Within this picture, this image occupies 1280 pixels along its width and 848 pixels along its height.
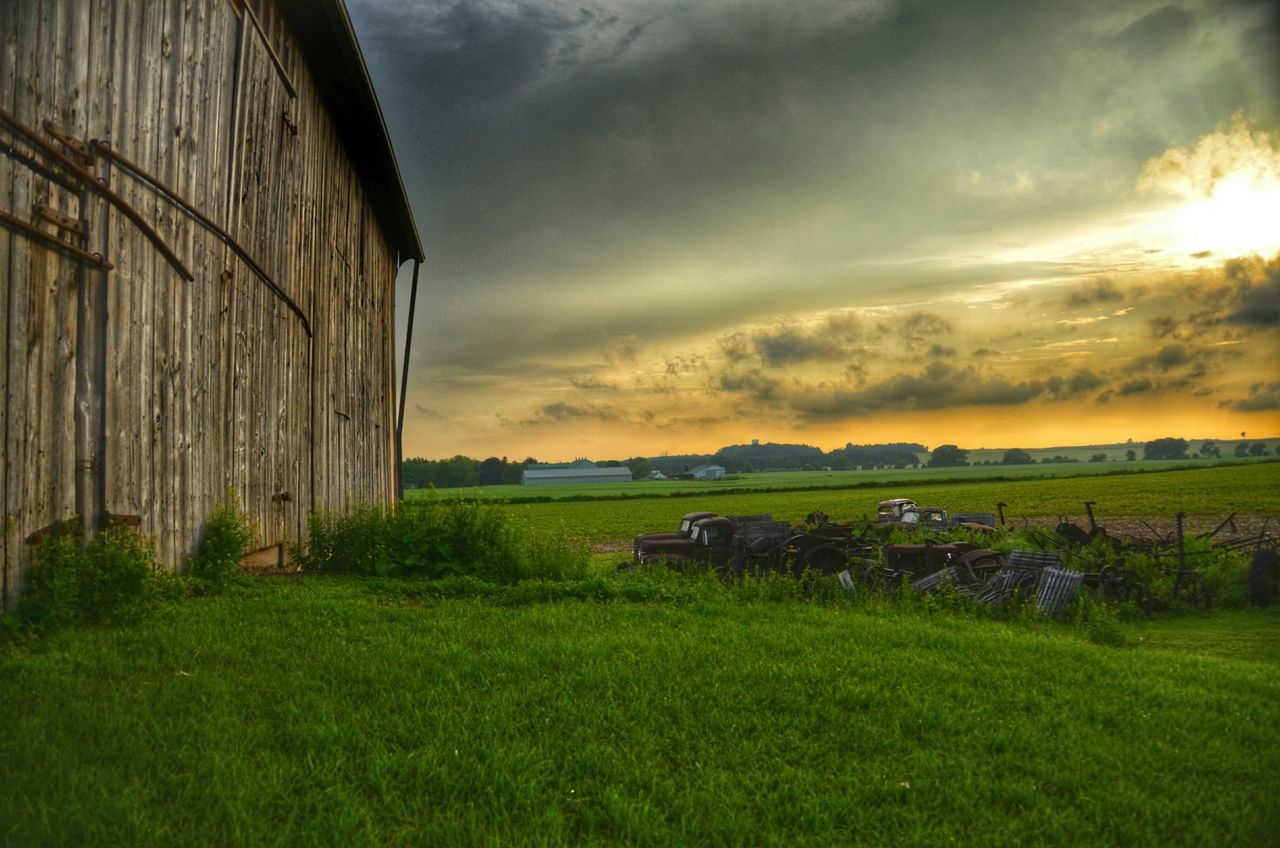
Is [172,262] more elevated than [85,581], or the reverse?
[172,262]

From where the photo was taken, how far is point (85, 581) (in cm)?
602

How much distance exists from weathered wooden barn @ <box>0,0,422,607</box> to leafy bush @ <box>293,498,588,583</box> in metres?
0.65

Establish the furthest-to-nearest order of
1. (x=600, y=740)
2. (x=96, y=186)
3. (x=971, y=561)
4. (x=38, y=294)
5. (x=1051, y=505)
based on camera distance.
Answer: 1. (x=1051, y=505)
2. (x=971, y=561)
3. (x=96, y=186)
4. (x=38, y=294)
5. (x=600, y=740)

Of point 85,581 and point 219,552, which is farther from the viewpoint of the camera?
point 219,552

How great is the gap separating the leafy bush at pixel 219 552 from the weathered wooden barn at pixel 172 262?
166mm

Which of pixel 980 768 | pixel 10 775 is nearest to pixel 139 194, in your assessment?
pixel 10 775

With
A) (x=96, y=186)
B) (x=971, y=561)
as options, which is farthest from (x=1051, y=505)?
(x=96, y=186)

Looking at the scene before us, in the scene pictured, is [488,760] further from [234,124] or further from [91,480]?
[234,124]

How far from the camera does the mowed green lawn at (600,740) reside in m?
3.71

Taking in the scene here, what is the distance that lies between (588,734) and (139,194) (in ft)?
20.8

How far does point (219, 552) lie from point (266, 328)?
3.29 metres

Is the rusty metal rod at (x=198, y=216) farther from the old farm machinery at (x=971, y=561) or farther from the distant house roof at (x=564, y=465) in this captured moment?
the distant house roof at (x=564, y=465)

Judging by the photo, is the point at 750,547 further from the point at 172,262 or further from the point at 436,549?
the point at 172,262

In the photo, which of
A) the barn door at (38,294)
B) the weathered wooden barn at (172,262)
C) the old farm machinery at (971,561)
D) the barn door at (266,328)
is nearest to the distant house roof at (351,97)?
the weathered wooden barn at (172,262)
